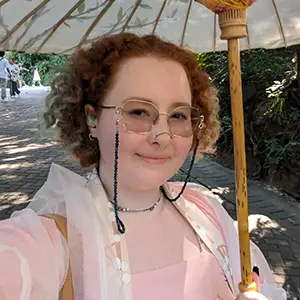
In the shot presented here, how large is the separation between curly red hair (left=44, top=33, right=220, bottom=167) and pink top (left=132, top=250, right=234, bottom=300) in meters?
0.45

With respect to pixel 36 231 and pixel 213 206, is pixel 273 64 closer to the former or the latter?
pixel 213 206

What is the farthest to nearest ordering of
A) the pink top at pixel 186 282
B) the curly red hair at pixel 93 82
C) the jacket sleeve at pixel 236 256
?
the jacket sleeve at pixel 236 256
the curly red hair at pixel 93 82
the pink top at pixel 186 282

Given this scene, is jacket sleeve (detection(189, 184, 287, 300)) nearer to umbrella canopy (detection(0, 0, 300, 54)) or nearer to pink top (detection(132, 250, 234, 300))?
pink top (detection(132, 250, 234, 300))

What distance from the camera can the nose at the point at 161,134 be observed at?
4.00 ft

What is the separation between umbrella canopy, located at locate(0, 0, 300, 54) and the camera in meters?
1.49

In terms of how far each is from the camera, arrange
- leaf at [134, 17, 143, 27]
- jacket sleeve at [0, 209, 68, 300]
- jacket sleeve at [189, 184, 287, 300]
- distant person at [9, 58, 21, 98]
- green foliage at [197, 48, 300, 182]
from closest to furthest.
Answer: jacket sleeve at [0, 209, 68, 300] < jacket sleeve at [189, 184, 287, 300] < leaf at [134, 17, 143, 27] < green foliage at [197, 48, 300, 182] < distant person at [9, 58, 21, 98]

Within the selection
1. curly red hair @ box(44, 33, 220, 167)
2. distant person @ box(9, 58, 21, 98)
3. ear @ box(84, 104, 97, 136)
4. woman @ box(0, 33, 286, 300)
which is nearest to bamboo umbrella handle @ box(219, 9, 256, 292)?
woman @ box(0, 33, 286, 300)

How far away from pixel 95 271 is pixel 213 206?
2.05ft

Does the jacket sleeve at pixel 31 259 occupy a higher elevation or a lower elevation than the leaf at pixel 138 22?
lower

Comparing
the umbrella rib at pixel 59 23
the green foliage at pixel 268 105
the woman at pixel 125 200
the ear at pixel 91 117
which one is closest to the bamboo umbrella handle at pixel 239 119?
the woman at pixel 125 200

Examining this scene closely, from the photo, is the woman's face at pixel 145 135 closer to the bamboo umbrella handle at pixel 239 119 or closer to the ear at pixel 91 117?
the ear at pixel 91 117

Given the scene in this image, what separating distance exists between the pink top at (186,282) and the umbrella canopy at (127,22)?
92cm

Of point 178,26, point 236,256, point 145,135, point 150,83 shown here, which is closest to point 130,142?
point 145,135

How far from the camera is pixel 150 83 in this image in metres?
1.25
